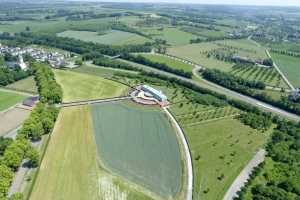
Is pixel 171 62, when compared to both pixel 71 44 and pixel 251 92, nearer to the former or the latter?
pixel 251 92

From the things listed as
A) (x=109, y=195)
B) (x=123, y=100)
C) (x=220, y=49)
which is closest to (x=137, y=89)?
(x=123, y=100)

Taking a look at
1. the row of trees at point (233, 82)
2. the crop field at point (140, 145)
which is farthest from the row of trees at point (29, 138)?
the row of trees at point (233, 82)

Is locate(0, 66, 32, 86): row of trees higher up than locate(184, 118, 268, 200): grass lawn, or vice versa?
locate(0, 66, 32, 86): row of trees

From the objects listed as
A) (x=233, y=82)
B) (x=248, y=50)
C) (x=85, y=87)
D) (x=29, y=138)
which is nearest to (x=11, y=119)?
(x=29, y=138)

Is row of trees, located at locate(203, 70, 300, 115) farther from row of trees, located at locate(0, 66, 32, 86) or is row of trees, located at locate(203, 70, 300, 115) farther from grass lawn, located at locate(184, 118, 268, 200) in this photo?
row of trees, located at locate(0, 66, 32, 86)

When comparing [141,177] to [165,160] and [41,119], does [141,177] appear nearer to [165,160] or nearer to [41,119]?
[165,160]

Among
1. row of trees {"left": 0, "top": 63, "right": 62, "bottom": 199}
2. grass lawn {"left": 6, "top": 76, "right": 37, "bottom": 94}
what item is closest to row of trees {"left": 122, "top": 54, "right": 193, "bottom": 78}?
grass lawn {"left": 6, "top": 76, "right": 37, "bottom": 94}

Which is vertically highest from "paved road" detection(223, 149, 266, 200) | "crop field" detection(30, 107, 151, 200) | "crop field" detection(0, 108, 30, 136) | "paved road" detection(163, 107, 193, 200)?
"crop field" detection(0, 108, 30, 136)
